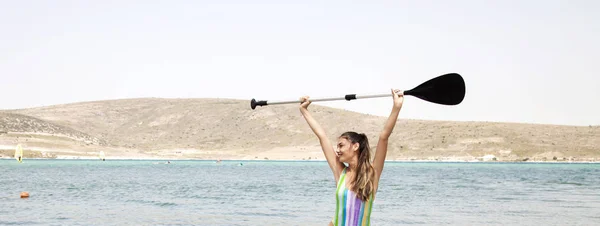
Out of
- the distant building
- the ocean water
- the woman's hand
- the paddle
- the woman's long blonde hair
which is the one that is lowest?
the ocean water

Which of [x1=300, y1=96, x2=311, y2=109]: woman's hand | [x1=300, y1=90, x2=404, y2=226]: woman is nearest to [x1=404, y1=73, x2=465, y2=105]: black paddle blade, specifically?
[x1=300, y1=90, x2=404, y2=226]: woman

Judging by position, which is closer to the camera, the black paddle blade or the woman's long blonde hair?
the woman's long blonde hair

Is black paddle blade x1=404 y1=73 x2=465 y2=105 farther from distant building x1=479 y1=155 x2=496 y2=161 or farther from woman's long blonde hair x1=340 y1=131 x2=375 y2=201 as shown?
distant building x1=479 y1=155 x2=496 y2=161

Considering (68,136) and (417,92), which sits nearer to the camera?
(417,92)

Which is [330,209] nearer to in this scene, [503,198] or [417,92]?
[503,198]

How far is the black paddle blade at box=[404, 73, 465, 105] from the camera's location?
5.93 meters

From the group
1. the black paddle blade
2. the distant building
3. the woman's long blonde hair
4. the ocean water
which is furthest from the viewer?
the distant building

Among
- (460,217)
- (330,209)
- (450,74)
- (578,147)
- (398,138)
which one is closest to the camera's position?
(450,74)

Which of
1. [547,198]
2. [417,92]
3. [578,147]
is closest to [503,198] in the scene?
[547,198]

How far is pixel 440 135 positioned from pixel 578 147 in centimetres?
3198

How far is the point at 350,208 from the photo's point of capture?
5879mm

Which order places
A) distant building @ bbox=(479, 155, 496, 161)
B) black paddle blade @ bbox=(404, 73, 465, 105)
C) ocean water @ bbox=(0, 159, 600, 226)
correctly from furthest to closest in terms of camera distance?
1. distant building @ bbox=(479, 155, 496, 161)
2. ocean water @ bbox=(0, 159, 600, 226)
3. black paddle blade @ bbox=(404, 73, 465, 105)

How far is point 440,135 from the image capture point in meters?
190

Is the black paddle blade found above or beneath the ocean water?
above
